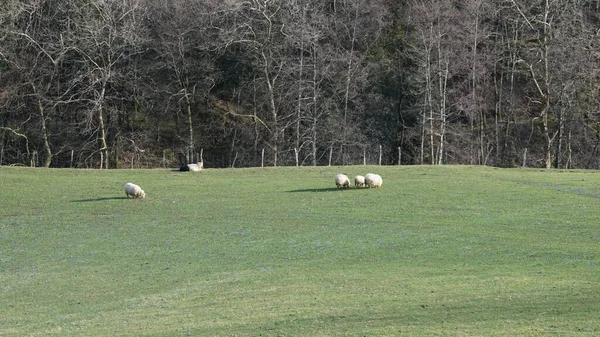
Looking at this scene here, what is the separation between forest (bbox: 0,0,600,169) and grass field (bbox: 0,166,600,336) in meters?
19.6

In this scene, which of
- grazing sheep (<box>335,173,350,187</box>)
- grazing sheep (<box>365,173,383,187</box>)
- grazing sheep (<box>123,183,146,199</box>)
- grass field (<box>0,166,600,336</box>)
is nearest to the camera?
grass field (<box>0,166,600,336</box>)

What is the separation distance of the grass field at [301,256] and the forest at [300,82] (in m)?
19.6

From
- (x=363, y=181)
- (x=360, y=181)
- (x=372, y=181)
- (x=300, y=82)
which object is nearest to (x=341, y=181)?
(x=360, y=181)

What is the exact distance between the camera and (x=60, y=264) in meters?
25.2

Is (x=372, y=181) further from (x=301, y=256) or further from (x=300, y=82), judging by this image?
(x=300, y=82)

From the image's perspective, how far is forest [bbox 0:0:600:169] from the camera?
6275 cm

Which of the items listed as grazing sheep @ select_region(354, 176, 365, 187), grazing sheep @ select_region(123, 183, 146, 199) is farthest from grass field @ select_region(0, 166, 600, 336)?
grazing sheep @ select_region(354, 176, 365, 187)

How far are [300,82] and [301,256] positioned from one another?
40023 mm

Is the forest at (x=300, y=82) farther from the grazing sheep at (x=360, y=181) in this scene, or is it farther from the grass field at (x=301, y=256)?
the grazing sheep at (x=360, y=181)

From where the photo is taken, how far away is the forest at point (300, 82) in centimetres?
6275

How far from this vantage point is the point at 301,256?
81.5 ft

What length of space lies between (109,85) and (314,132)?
A: 628 inches

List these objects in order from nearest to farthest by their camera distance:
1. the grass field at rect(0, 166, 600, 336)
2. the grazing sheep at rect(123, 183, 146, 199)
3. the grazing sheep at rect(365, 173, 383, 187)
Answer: the grass field at rect(0, 166, 600, 336)
the grazing sheep at rect(123, 183, 146, 199)
the grazing sheep at rect(365, 173, 383, 187)

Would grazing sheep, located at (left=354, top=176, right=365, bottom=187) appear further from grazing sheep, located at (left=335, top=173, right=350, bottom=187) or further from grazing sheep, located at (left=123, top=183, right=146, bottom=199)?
grazing sheep, located at (left=123, top=183, right=146, bottom=199)
